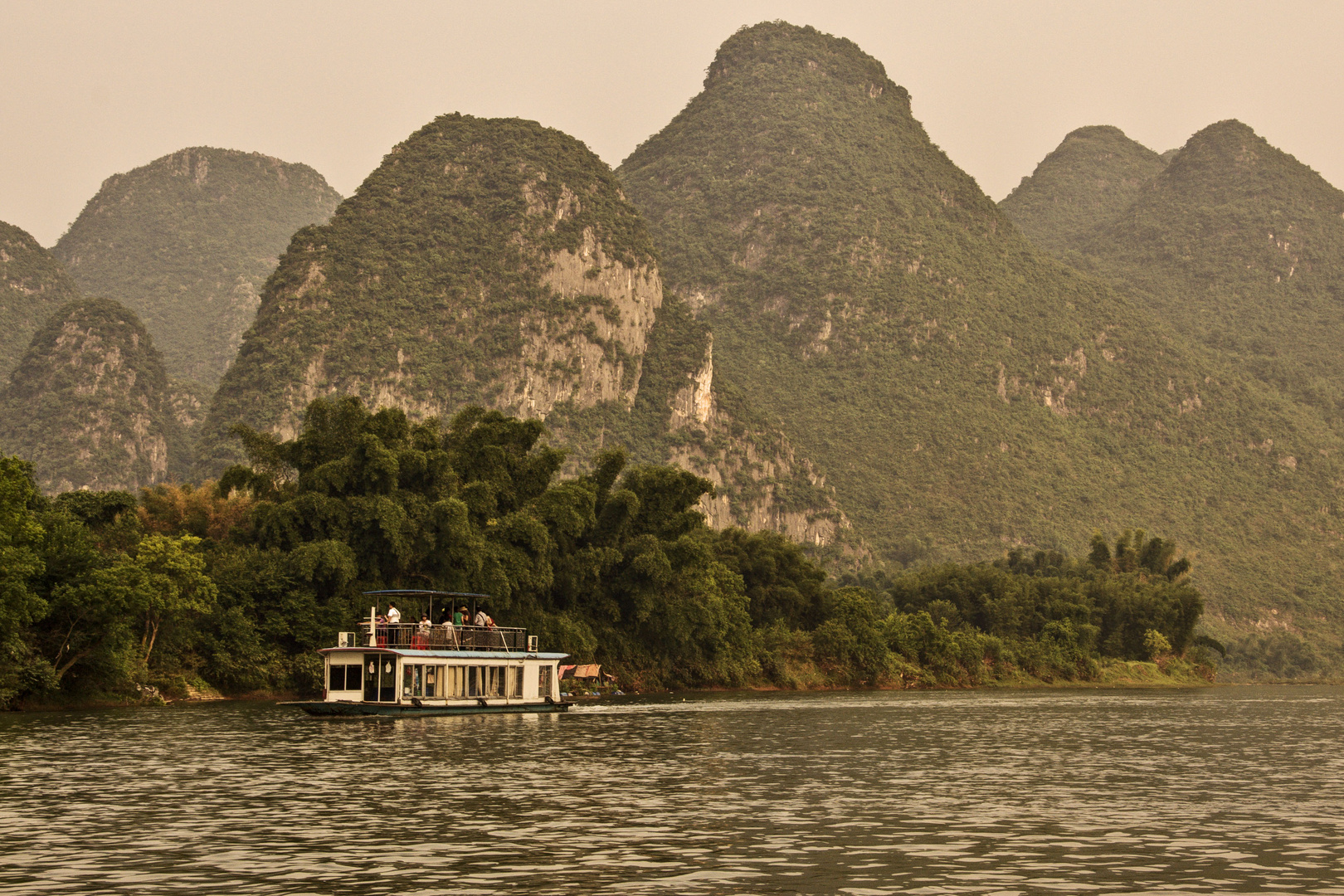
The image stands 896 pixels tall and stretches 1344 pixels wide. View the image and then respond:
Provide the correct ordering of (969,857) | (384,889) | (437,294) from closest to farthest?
(384,889) → (969,857) → (437,294)

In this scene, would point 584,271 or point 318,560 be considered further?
point 584,271

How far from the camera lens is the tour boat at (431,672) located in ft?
153

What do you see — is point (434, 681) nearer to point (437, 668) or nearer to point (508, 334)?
point (437, 668)

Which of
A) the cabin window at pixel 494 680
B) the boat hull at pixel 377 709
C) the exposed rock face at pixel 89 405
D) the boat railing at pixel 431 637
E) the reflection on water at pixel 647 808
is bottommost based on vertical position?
the reflection on water at pixel 647 808

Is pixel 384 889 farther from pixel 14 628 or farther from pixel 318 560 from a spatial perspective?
pixel 318 560

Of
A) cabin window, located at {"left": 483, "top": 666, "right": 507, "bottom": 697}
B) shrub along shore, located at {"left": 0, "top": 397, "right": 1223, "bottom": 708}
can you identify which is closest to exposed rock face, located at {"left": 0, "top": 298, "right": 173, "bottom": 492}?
shrub along shore, located at {"left": 0, "top": 397, "right": 1223, "bottom": 708}

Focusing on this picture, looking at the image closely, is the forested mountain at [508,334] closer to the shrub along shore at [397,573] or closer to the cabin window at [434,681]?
the shrub along shore at [397,573]

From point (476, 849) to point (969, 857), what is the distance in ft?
23.0

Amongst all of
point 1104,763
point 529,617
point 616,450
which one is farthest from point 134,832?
point 616,450

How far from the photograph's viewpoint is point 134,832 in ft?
72.0

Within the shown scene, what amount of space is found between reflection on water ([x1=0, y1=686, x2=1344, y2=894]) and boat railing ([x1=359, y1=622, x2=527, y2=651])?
299 centimetres

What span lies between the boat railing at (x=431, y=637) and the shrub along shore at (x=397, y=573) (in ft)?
20.1

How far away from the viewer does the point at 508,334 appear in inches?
7215

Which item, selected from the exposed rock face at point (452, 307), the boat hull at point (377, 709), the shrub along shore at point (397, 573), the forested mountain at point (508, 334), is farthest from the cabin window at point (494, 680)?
the forested mountain at point (508, 334)
